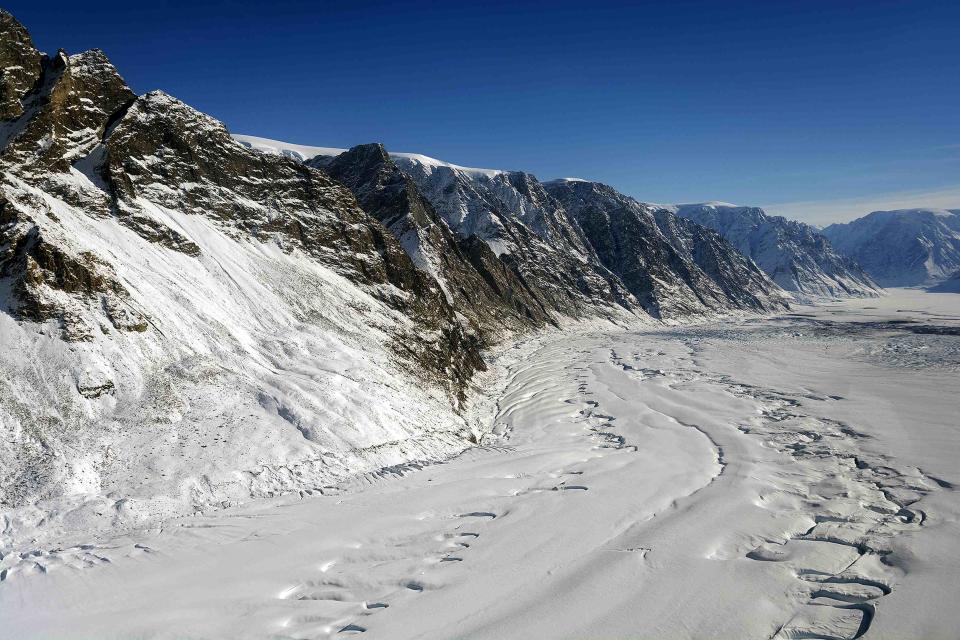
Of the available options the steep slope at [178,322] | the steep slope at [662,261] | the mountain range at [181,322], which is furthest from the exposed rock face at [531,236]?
the steep slope at [178,322]

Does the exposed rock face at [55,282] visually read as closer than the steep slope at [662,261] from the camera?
Yes

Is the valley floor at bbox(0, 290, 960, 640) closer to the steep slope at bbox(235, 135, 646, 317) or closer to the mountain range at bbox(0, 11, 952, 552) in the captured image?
the mountain range at bbox(0, 11, 952, 552)

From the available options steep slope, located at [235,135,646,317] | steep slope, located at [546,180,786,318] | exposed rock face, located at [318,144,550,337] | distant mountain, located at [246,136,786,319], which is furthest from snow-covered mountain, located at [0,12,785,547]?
steep slope, located at [546,180,786,318]

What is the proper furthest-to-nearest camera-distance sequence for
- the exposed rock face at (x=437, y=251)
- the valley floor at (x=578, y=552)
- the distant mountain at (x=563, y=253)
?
the distant mountain at (x=563, y=253), the exposed rock face at (x=437, y=251), the valley floor at (x=578, y=552)

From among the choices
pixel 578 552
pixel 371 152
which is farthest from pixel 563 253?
pixel 578 552

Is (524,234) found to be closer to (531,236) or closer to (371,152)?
(531,236)

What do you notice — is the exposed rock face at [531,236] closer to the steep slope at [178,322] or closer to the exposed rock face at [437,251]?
the exposed rock face at [437,251]
